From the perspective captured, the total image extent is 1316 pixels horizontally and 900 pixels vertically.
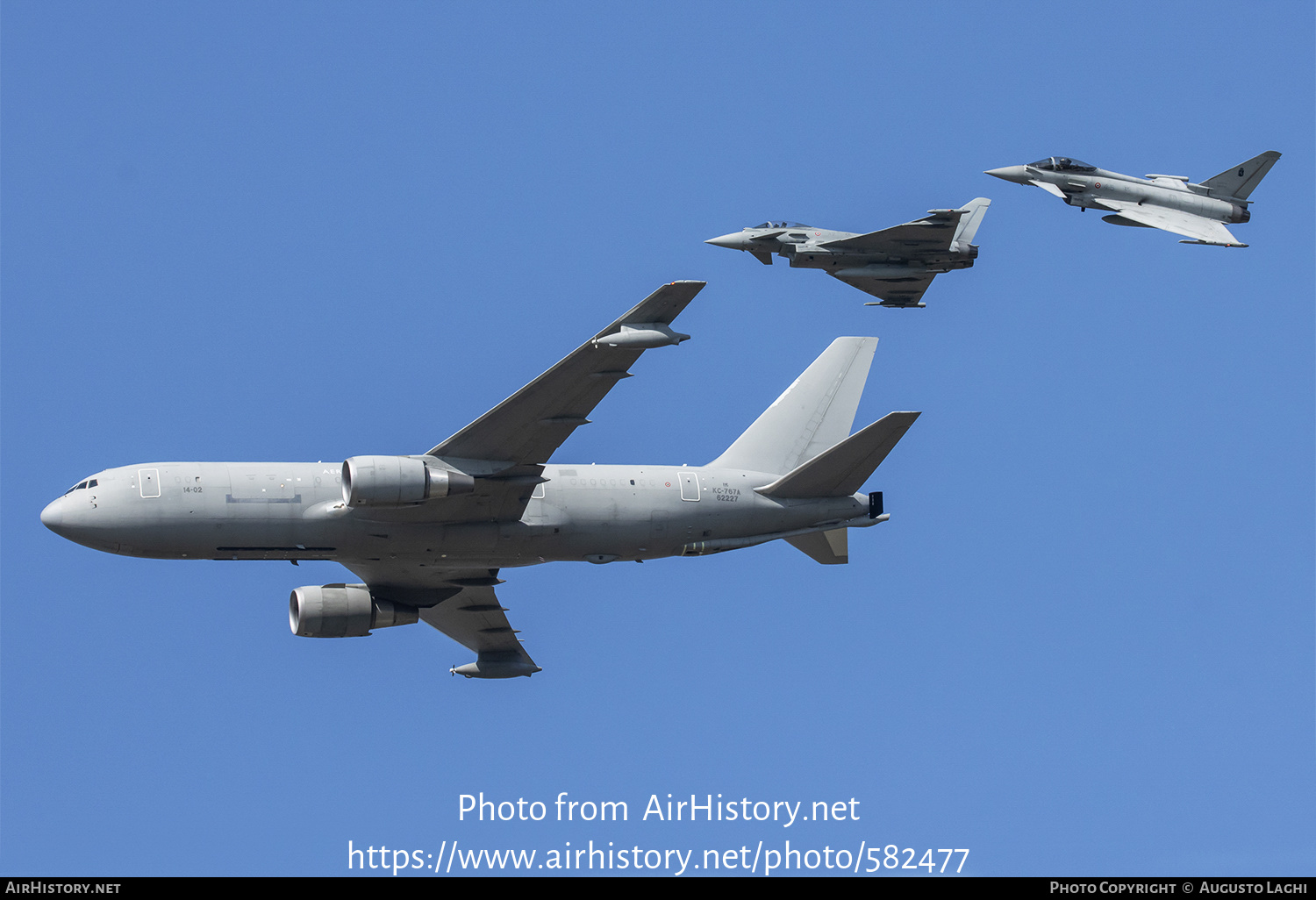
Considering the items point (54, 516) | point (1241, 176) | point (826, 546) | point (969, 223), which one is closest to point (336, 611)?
point (54, 516)

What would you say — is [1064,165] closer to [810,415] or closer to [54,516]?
[810,415]

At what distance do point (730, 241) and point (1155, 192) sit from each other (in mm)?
14640

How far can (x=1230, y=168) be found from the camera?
5428 cm

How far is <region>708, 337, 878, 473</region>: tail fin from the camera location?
51.9m

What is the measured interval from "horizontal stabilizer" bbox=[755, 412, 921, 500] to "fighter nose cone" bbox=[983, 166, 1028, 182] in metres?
12.0

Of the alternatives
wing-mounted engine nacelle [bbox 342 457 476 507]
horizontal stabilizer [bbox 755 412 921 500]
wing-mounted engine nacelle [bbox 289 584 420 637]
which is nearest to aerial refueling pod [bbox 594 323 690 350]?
wing-mounted engine nacelle [bbox 342 457 476 507]

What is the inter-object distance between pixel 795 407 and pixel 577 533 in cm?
980

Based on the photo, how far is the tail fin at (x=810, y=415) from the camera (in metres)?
51.9

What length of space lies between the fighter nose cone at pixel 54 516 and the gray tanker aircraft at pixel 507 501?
0.07 meters
